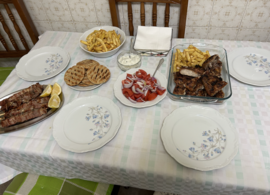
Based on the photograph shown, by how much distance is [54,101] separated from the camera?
1.28 metres

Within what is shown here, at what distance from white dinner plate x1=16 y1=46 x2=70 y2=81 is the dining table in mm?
274

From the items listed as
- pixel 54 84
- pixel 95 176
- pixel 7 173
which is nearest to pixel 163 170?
pixel 95 176

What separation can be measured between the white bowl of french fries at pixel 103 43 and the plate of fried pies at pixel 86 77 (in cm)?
21

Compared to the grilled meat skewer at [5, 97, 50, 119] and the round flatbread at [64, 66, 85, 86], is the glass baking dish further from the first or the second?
the grilled meat skewer at [5, 97, 50, 119]

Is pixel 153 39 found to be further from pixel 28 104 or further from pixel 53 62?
pixel 28 104

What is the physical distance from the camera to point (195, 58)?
1.40 m

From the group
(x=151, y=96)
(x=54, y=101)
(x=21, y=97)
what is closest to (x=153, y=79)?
(x=151, y=96)

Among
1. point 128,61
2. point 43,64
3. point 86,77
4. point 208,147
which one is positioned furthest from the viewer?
point 43,64

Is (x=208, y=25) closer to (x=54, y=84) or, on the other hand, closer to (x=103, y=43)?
(x=103, y=43)

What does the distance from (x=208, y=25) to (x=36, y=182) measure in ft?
7.41

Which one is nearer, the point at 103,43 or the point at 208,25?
the point at 103,43

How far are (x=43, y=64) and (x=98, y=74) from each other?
1.92ft

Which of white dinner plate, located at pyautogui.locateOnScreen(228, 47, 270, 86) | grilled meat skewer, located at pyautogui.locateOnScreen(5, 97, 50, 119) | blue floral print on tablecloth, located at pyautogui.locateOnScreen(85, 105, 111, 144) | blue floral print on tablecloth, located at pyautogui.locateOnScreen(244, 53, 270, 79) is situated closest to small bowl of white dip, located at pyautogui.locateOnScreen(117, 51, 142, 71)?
blue floral print on tablecloth, located at pyautogui.locateOnScreen(85, 105, 111, 144)

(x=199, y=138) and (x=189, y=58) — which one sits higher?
(x=189, y=58)
